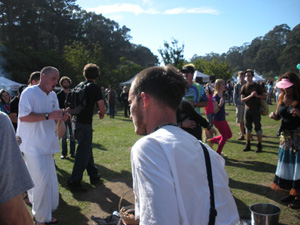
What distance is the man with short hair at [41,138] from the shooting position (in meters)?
3.50

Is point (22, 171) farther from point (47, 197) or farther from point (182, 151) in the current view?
point (47, 197)

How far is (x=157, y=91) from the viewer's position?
1329 millimetres

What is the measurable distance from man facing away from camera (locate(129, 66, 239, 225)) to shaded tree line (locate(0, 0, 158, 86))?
2642 centimetres

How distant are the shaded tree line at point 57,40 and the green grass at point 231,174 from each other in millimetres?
20859

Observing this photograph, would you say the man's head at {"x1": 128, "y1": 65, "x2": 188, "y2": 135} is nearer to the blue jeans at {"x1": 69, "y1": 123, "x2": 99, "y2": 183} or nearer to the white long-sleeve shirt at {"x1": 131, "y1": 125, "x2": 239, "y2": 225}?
the white long-sleeve shirt at {"x1": 131, "y1": 125, "x2": 239, "y2": 225}

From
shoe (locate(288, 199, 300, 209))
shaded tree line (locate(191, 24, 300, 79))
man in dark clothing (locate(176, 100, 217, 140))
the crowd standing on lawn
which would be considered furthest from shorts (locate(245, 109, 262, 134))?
shaded tree line (locate(191, 24, 300, 79))

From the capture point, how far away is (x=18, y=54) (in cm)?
2695

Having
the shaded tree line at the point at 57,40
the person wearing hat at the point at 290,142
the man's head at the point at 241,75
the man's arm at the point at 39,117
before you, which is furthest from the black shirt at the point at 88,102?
the shaded tree line at the point at 57,40

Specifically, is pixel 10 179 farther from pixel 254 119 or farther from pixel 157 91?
pixel 254 119

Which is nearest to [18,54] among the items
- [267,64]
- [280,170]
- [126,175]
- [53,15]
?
[53,15]

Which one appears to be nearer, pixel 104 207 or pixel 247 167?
pixel 104 207

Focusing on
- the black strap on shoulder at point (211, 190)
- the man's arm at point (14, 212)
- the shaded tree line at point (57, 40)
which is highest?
the shaded tree line at point (57, 40)

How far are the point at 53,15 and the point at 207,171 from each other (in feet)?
159

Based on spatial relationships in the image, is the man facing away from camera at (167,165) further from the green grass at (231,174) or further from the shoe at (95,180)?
the shoe at (95,180)
